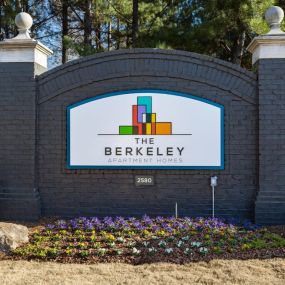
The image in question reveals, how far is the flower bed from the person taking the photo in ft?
19.5

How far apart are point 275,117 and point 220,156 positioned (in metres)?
1.10

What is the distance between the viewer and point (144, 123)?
315 inches

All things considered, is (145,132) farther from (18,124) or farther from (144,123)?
(18,124)

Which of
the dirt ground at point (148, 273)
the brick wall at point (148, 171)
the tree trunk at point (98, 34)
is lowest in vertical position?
the dirt ground at point (148, 273)

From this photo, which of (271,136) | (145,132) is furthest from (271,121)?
(145,132)

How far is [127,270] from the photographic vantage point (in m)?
5.51

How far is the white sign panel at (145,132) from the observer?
791cm

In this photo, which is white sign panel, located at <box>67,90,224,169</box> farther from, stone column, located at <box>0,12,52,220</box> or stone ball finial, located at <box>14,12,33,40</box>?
stone ball finial, located at <box>14,12,33,40</box>

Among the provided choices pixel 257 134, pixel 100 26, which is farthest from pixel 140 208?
pixel 100 26

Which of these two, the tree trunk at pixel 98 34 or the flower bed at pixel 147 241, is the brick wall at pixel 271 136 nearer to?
the flower bed at pixel 147 241

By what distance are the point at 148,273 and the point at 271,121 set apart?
3.64 metres

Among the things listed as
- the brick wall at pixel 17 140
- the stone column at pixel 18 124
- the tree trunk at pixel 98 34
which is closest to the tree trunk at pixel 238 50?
the tree trunk at pixel 98 34

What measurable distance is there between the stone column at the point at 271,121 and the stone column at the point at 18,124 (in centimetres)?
378

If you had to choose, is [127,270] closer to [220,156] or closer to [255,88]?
[220,156]
